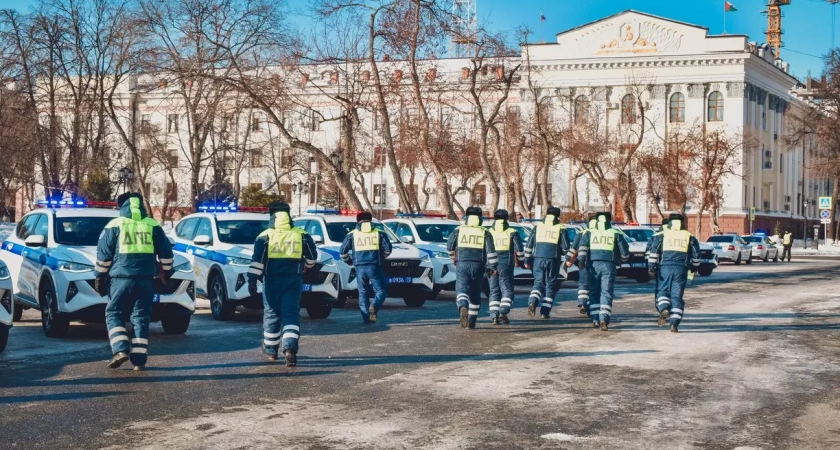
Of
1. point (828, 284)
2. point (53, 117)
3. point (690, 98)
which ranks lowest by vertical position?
point (828, 284)

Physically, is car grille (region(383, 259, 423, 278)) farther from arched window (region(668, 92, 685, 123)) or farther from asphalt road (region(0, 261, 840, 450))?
arched window (region(668, 92, 685, 123))

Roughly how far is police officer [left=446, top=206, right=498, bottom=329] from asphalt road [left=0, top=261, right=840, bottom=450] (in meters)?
0.43

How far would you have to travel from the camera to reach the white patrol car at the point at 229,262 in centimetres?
1766

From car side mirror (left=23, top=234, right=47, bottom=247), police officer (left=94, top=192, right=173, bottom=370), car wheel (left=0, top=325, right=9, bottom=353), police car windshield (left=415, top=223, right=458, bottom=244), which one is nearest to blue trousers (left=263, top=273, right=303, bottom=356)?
police officer (left=94, top=192, right=173, bottom=370)

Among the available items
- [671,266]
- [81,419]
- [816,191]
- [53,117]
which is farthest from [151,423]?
[816,191]

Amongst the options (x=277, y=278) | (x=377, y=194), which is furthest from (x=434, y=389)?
(x=377, y=194)

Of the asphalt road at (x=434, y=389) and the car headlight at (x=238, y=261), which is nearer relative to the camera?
the asphalt road at (x=434, y=389)

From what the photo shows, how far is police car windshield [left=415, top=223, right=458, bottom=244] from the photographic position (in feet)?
78.6

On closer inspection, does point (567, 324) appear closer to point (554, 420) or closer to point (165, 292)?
point (165, 292)

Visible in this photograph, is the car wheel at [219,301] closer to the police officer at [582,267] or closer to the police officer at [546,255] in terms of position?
the police officer at [546,255]

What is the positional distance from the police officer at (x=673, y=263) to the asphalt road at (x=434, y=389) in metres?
0.48

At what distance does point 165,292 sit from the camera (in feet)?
48.5

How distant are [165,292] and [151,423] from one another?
251 inches

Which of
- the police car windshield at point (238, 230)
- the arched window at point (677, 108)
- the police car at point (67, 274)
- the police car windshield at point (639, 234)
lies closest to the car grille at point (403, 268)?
the police car windshield at point (238, 230)
